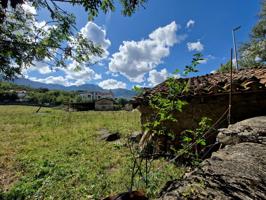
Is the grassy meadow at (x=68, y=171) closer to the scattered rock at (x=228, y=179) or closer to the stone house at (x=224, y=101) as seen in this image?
the scattered rock at (x=228, y=179)

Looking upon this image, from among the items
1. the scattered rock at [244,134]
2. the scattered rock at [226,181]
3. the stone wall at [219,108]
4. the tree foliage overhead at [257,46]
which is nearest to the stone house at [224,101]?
the stone wall at [219,108]

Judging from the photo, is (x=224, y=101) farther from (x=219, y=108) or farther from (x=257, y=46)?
(x=257, y=46)

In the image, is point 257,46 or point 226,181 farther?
point 257,46

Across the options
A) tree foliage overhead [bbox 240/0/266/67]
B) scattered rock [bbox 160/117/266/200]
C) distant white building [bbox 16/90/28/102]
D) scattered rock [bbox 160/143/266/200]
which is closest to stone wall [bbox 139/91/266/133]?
scattered rock [bbox 160/117/266/200]

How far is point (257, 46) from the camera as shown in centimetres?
2066

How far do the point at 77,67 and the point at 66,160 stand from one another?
3.99 metres

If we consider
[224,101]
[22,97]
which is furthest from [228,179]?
[22,97]

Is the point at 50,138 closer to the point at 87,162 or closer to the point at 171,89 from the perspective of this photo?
the point at 87,162

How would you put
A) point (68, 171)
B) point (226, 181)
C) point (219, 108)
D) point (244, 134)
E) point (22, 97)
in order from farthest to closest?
point (22, 97), point (68, 171), point (219, 108), point (244, 134), point (226, 181)

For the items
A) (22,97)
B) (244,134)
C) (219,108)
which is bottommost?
(244,134)

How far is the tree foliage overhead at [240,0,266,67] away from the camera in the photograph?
20.5m

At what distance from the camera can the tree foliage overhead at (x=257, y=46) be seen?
2050 cm

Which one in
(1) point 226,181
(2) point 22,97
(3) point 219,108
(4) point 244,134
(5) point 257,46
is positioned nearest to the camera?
(1) point 226,181

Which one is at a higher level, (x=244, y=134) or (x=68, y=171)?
(x=244, y=134)
